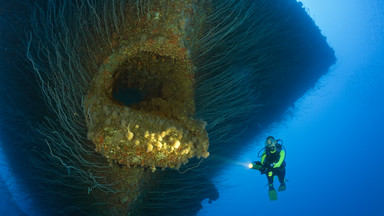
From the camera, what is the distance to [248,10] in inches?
129

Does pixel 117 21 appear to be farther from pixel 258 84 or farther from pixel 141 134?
pixel 258 84

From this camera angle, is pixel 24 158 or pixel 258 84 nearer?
pixel 24 158

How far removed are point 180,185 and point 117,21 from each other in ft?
8.96

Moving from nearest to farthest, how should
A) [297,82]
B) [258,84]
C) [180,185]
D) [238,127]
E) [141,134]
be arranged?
[141,134]
[180,185]
[258,84]
[238,127]
[297,82]

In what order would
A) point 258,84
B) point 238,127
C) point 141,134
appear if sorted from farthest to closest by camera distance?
1. point 238,127
2. point 258,84
3. point 141,134

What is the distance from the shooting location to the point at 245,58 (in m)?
3.71

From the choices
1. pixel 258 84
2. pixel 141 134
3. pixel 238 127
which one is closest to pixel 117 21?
pixel 141 134

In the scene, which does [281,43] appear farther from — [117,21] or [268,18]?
[117,21]

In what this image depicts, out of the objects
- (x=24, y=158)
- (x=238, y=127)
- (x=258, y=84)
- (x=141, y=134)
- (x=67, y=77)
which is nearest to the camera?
(x=141, y=134)

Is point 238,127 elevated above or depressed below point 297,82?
below

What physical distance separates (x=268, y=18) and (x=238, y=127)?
7.02 ft

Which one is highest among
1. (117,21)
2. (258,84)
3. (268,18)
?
(268,18)

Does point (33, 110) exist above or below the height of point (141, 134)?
above

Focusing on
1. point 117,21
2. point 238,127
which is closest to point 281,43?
point 238,127
